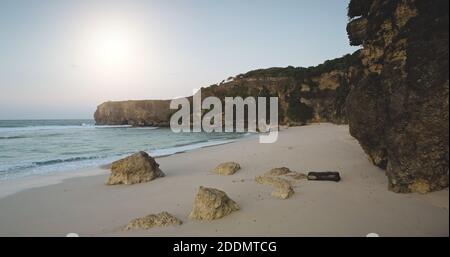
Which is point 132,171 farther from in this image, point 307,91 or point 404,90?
point 307,91

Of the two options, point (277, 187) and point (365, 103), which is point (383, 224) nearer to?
point (277, 187)

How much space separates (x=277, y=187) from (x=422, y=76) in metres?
4.16

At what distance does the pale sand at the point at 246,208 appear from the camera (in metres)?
5.66

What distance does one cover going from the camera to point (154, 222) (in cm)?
631

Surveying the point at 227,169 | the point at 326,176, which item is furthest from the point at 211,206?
the point at 227,169

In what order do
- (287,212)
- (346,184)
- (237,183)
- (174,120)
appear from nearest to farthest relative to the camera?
(287,212) → (346,184) → (237,183) → (174,120)

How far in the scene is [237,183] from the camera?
980 centimetres

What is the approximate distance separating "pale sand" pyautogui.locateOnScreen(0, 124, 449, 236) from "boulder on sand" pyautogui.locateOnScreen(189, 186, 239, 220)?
167mm

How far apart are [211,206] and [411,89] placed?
4.84m

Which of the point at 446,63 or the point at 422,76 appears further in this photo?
the point at 422,76

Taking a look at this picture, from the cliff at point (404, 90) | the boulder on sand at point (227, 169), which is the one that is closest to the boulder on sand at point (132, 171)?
the boulder on sand at point (227, 169)

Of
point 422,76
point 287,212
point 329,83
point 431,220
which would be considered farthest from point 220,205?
Answer: point 329,83

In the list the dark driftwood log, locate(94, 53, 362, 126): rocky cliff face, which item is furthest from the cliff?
locate(94, 53, 362, 126): rocky cliff face

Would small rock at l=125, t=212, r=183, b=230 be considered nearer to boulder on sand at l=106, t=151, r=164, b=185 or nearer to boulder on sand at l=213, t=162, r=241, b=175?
boulder on sand at l=106, t=151, r=164, b=185
